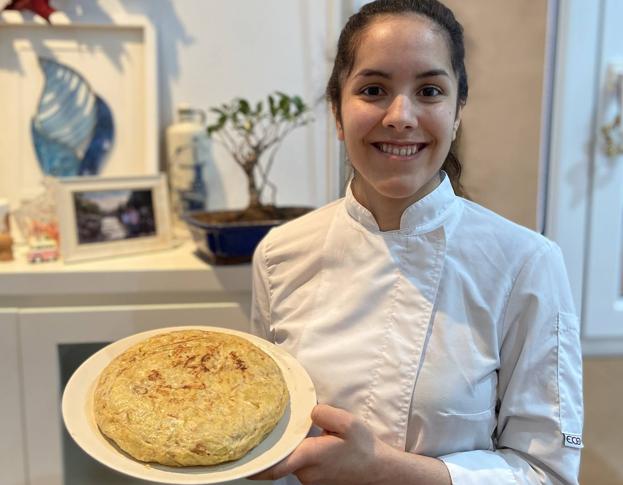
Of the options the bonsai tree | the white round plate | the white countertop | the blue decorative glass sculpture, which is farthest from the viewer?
the blue decorative glass sculpture

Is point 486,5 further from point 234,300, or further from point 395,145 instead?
point 234,300

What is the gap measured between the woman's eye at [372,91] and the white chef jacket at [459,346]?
0.18 meters

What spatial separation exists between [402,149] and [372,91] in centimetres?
10

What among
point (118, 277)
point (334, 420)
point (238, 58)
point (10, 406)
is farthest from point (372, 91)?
point (10, 406)

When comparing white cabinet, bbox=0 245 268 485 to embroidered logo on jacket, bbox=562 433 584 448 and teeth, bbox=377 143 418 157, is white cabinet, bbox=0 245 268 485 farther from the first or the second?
embroidered logo on jacket, bbox=562 433 584 448

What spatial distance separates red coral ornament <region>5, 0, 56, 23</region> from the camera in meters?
1.40

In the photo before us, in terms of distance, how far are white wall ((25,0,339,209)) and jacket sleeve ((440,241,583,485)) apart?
88cm

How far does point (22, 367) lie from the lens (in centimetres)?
126

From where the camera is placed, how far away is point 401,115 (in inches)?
30.5

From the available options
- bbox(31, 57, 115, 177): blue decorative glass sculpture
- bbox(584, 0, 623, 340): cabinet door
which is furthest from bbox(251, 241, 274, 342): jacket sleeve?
bbox(584, 0, 623, 340): cabinet door

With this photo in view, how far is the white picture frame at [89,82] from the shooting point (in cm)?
146

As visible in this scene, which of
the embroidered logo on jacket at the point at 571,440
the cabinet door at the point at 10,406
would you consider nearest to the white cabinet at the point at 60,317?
the cabinet door at the point at 10,406

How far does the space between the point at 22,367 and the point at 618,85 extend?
1655 millimetres

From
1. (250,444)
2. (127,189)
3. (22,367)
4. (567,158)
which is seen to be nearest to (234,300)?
(127,189)
